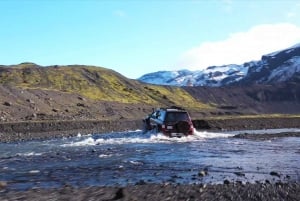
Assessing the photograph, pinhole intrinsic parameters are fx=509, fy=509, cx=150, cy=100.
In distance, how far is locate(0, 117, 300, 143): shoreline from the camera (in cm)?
5259

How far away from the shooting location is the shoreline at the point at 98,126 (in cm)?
5259

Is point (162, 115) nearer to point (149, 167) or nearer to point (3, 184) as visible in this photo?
point (149, 167)

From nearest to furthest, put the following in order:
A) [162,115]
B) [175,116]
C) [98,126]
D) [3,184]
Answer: [3,184] → [175,116] → [162,115] → [98,126]

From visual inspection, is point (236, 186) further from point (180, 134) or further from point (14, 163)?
point (180, 134)

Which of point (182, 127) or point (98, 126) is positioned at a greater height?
point (98, 126)

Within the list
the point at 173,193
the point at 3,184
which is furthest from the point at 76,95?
the point at 173,193

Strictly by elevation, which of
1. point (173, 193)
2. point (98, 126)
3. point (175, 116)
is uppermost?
point (175, 116)

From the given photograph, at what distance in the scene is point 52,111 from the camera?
7475 cm

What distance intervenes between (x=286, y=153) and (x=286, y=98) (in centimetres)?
13880

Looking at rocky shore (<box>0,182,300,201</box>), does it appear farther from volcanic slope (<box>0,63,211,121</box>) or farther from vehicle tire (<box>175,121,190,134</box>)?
volcanic slope (<box>0,63,211,121</box>)

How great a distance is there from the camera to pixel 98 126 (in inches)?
2473

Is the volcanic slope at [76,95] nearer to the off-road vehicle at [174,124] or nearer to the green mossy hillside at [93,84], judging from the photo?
the green mossy hillside at [93,84]

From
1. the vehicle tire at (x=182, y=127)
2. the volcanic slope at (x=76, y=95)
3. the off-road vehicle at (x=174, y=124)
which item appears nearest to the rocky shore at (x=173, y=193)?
the off-road vehicle at (x=174, y=124)

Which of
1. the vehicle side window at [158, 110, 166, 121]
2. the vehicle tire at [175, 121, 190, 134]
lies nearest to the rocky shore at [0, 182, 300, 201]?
the vehicle tire at [175, 121, 190, 134]
